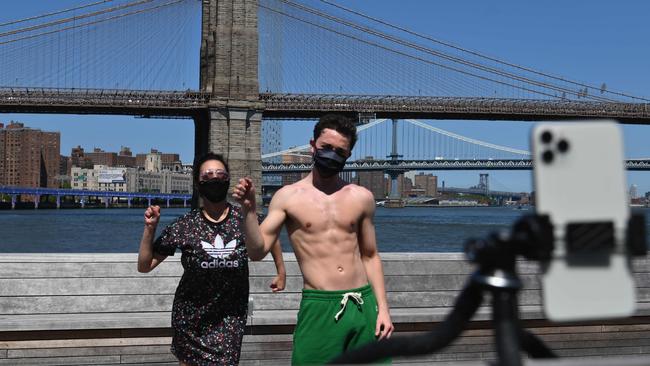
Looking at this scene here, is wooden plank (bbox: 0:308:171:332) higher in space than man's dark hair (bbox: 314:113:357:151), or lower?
lower

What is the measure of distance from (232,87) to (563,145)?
1754 inches

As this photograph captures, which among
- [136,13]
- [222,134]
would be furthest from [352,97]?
[136,13]

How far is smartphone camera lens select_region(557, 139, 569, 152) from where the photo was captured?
2.94ft

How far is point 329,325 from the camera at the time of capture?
9.78 feet

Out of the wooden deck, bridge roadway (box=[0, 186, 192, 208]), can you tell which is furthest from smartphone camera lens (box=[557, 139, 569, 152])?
bridge roadway (box=[0, 186, 192, 208])

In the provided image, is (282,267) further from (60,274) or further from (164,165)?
(164,165)

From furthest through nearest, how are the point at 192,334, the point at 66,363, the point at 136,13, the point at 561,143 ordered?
1. the point at 136,13
2. the point at 66,363
3. the point at 192,334
4. the point at 561,143

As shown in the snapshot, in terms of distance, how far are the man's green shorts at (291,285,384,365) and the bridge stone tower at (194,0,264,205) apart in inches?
1560

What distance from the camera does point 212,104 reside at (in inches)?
1738

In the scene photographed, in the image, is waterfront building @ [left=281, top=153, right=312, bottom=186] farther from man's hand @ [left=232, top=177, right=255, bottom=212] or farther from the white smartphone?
the white smartphone

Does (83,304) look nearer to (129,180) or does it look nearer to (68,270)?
(68,270)

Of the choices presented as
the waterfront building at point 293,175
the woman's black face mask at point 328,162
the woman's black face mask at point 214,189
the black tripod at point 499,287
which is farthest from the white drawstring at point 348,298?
the waterfront building at point 293,175

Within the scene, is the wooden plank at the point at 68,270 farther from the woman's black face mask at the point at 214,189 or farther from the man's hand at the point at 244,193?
the man's hand at the point at 244,193

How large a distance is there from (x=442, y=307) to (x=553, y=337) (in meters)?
0.67
